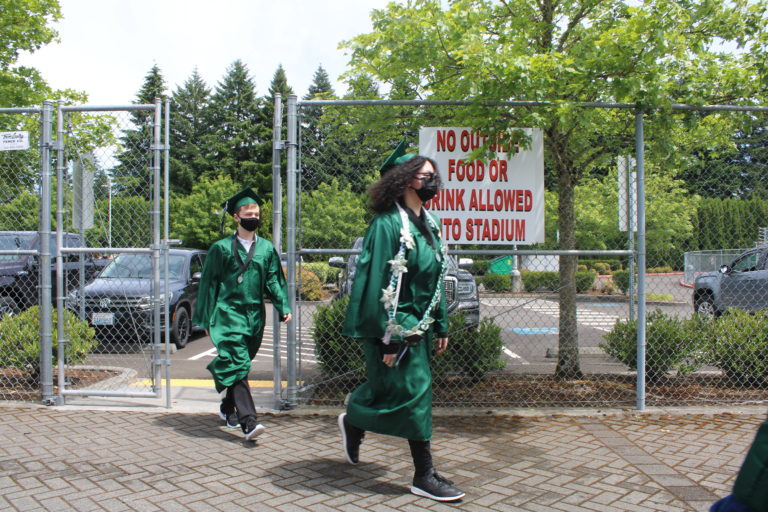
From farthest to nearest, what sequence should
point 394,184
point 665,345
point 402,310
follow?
point 665,345 → point 394,184 → point 402,310

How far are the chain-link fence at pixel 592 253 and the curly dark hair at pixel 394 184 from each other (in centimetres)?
160

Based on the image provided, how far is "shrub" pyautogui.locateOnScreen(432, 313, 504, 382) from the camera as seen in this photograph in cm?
614

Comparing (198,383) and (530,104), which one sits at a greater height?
(530,104)

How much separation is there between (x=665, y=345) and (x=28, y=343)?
643 centimetres

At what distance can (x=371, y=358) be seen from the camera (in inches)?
150

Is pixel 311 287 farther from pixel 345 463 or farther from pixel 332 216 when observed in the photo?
pixel 345 463

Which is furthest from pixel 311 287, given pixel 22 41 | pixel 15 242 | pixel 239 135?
pixel 239 135

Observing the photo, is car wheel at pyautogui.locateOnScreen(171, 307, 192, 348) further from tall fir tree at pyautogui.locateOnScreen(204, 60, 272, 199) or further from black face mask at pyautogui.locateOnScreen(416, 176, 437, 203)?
tall fir tree at pyautogui.locateOnScreen(204, 60, 272, 199)

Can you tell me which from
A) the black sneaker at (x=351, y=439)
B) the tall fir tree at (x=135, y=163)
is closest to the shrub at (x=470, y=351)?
the black sneaker at (x=351, y=439)

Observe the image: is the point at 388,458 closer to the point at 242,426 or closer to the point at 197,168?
the point at 242,426

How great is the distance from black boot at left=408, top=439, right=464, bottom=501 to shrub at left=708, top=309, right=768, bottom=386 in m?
3.95

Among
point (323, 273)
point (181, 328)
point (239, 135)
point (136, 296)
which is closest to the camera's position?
point (136, 296)

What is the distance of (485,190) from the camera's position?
556 cm

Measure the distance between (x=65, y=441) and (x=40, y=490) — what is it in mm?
1078
